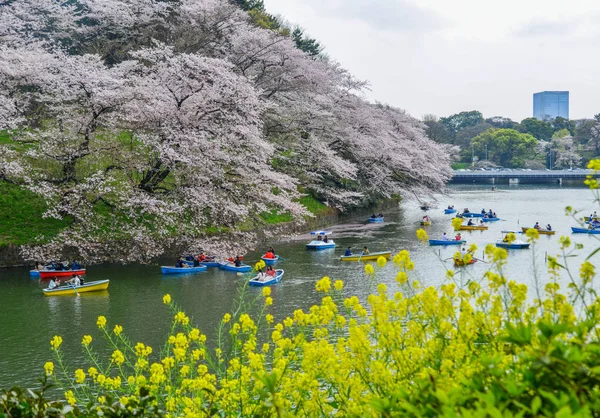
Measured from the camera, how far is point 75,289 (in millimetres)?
20984

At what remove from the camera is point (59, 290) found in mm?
20828

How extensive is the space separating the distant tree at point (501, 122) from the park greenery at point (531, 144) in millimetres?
3319

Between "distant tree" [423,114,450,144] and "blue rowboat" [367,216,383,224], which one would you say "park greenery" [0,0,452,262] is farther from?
"distant tree" [423,114,450,144]

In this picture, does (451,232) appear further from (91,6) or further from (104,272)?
(91,6)

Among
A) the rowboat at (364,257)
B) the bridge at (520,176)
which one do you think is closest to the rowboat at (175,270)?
the rowboat at (364,257)

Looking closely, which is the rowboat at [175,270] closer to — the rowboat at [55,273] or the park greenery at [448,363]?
the rowboat at [55,273]

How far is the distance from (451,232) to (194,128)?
20.0m

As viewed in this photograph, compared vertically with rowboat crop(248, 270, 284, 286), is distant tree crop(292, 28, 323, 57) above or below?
above

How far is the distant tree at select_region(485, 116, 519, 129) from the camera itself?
132000 millimetres

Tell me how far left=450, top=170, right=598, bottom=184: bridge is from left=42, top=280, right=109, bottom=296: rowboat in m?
78.8

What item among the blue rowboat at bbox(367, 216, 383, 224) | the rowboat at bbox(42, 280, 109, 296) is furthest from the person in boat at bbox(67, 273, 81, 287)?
the blue rowboat at bbox(367, 216, 383, 224)

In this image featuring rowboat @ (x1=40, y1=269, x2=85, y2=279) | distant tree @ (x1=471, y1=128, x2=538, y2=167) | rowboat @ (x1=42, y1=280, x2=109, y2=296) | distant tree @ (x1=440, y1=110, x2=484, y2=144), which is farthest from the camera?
distant tree @ (x1=440, y1=110, x2=484, y2=144)

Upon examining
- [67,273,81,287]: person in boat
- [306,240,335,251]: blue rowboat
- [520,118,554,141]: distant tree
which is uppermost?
[520,118,554,141]: distant tree

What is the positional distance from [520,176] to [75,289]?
83981 mm
